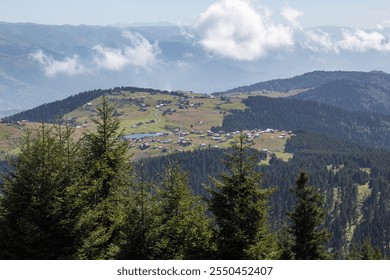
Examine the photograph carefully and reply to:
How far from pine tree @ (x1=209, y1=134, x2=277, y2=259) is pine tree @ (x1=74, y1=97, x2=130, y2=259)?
26.8 feet

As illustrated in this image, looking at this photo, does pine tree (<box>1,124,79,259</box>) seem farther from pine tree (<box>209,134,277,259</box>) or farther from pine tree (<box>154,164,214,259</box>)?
pine tree (<box>209,134,277,259</box>)

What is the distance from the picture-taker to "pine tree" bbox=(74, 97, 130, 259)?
31531mm

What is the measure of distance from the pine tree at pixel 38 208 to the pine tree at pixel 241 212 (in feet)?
35.0

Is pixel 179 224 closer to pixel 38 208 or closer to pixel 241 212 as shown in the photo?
pixel 241 212

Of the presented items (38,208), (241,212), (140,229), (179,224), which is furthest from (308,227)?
(38,208)

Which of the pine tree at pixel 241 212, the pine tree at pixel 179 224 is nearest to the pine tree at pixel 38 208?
the pine tree at pixel 179 224

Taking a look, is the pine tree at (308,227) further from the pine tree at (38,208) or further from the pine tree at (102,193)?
the pine tree at (38,208)

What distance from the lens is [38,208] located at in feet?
99.3

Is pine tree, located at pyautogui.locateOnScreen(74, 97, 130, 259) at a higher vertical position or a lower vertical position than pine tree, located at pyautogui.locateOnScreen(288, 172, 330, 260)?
higher

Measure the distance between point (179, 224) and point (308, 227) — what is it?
1551 cm

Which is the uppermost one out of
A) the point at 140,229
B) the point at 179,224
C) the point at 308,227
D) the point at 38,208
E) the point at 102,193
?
the point at 38,208

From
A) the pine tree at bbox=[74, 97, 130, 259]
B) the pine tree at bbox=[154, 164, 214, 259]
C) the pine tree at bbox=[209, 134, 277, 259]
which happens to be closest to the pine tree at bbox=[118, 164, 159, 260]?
the pine tree at bbox=[154, 164, 214, 259]
